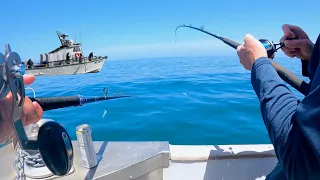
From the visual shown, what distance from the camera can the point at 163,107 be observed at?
168 inches

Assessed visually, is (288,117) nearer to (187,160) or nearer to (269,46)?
(269,46)

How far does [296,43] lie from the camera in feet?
4.29

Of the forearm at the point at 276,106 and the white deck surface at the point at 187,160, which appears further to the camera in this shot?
the white deck surface at the point at 187,160

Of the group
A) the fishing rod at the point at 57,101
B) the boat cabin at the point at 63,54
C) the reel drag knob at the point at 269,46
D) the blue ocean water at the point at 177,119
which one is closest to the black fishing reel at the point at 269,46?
the reel drag knob at the point at 269,46

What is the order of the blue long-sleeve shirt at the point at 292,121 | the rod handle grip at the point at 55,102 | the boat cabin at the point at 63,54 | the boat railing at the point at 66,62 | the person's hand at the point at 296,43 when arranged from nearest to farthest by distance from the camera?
the blue long-sleeve shirt at the point at 292,121
the rod handle grip at the point at 55,102
the person's hand at the point at 296,43
the boat railing at the point at 66,62
the boat cabin at the point at 63,54

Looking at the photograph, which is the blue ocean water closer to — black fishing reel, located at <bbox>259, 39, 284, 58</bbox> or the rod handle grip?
the rod handle grip

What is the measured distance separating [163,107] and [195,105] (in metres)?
0.57

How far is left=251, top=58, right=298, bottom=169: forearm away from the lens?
0.73 meters

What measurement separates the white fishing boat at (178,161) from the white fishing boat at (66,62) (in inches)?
870

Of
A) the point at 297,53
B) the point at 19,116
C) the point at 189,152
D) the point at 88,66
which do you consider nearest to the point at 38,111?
the point at 19,116

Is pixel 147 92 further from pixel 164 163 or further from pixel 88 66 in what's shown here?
pixel 88 66

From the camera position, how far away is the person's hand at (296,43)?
1295mm

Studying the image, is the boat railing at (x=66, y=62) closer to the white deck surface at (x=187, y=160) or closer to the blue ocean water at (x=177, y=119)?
the blue ocean water at (x=177, y=119)

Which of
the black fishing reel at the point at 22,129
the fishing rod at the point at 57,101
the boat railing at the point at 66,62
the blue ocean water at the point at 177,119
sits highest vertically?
the black fishing reel at the point at 22,129
